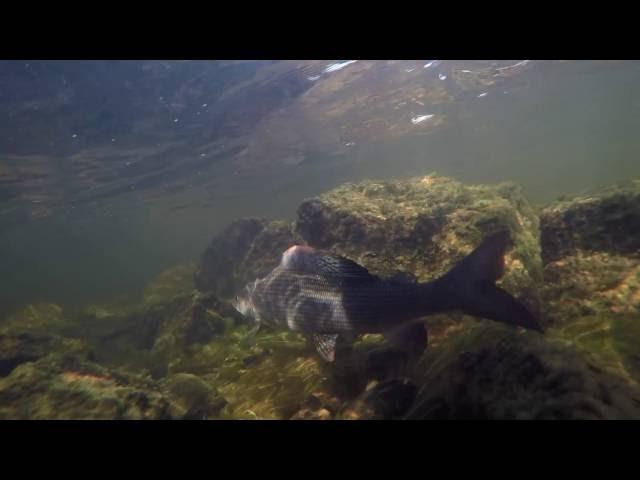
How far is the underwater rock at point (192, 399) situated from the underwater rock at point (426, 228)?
3.64 meters

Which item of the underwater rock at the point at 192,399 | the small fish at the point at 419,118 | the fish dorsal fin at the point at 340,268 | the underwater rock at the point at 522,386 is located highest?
the fish dorsal fin at the point at 340,268

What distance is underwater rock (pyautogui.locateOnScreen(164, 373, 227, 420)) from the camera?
6.24 m

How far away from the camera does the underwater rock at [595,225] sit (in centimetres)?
582

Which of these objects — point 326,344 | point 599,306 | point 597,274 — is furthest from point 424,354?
point 597,274

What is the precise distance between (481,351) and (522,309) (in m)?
0.68

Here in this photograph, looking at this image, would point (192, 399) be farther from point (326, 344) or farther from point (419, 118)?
point (419, 118)

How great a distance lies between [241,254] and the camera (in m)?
15.3

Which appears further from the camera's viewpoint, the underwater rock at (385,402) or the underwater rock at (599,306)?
the underwater rock at (385,402)

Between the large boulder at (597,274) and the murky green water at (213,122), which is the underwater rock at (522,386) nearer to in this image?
the large boulder at (597,274)

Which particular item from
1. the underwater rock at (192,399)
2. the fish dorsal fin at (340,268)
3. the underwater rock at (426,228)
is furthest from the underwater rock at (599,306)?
the underwater rock at (192,399)

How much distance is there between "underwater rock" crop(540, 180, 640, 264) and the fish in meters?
2.12

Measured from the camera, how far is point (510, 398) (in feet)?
10.8
